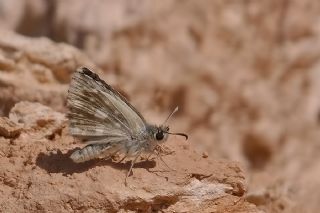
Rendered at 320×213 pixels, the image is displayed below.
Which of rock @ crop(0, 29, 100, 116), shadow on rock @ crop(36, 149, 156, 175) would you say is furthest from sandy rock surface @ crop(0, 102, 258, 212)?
rock @ crop(0, 29, 100, 116)

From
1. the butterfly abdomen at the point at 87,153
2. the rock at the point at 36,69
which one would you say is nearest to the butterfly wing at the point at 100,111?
the butterfly abdomen at the point at 87,153

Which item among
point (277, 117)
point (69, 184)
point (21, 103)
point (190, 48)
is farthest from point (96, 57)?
point (69, 184)

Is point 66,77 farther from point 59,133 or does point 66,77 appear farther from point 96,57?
point 96,57

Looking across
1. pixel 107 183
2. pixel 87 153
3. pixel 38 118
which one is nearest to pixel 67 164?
pixel 87 153

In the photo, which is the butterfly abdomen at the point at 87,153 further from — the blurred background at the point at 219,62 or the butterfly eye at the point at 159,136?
the blurred background at the point at 219,62

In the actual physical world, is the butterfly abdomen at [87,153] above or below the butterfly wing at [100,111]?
below

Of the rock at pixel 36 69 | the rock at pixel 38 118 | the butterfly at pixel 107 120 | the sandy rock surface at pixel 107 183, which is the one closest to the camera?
the sandy rock surface at pixel 107 183

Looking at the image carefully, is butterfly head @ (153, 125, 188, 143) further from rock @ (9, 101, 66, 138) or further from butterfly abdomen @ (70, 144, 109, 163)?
rock @ (9, 101, 66, 138)
